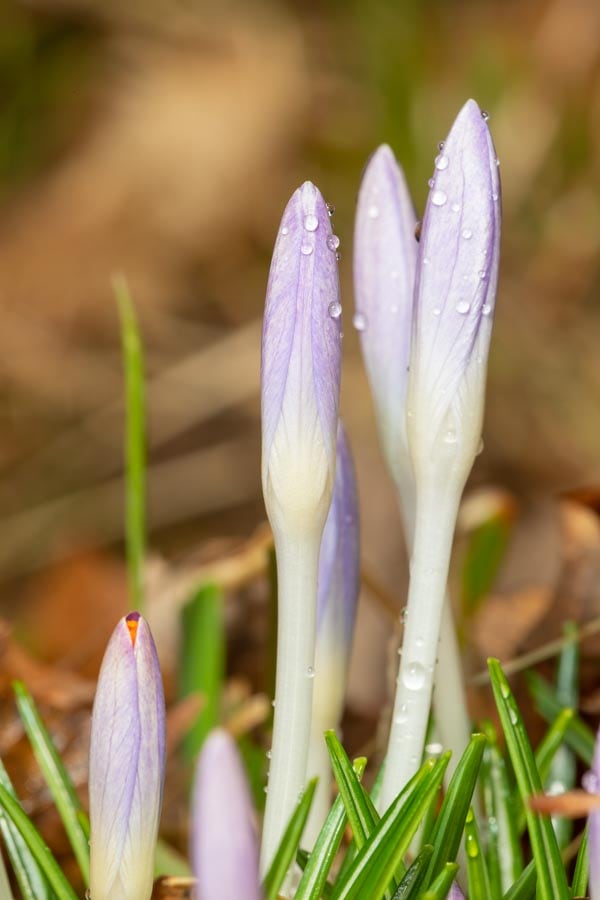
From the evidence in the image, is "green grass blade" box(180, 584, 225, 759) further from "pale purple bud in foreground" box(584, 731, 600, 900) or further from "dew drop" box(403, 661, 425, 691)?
"pale purple bud in foreground" box(584, 731, 600, 900)

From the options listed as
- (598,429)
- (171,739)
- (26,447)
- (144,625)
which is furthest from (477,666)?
(26,447)

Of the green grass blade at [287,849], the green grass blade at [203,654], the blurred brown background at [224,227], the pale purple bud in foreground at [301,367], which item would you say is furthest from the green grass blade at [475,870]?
the blurred brown background at [224,227]

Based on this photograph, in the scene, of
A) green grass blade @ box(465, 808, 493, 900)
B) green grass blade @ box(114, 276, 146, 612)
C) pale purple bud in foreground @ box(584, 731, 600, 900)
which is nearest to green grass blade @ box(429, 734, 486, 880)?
green grass blade @ box(465, 808, 493, 900)

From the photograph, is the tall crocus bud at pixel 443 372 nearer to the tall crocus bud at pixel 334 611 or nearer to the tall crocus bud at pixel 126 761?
the tall crocus bud at pixel 334 611

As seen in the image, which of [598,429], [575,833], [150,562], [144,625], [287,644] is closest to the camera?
[144,625]

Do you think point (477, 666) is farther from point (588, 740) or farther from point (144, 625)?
point (144, 625)

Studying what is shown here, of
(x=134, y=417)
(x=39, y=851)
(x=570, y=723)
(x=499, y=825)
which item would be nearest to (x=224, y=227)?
(x=134, y=417)
